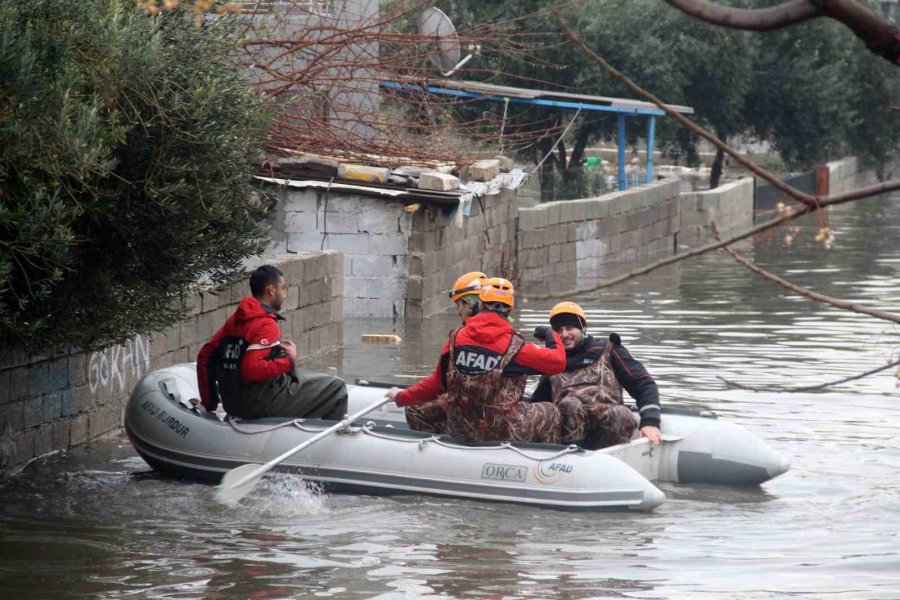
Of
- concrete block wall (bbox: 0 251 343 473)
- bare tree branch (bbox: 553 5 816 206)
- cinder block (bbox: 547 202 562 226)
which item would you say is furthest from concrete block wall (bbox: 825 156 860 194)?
bare tree branch (bbox: 553 5 816 206)

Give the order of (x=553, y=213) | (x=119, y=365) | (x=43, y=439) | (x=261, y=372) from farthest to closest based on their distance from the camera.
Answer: (x=553, y=213) → (x=119, y=365) → (x=43, y=439) → (x=261, y=372)

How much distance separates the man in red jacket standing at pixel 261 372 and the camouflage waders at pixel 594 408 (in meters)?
1.53

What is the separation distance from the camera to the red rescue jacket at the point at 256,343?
898cm

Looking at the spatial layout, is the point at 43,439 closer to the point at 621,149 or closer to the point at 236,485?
the point at 236,485

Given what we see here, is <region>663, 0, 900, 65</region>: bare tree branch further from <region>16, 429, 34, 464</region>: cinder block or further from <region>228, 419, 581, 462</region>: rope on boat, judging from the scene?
<region>16, 429, 34, 464</region>: cinder block

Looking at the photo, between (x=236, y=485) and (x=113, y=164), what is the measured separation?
2172 mm

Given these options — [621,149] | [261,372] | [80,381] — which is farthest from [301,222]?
[621,149]

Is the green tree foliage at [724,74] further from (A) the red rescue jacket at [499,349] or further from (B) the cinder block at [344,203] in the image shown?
(A) the red rescue jacket at [499,349]

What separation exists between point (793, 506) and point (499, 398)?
1.98 meters

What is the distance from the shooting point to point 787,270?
25250 mm

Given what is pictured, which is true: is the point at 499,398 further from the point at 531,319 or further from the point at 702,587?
the point at 531,319

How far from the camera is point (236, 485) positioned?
27.8 ft

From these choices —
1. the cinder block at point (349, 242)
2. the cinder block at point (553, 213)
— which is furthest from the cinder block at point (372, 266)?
the cinder block at point (553, 213)

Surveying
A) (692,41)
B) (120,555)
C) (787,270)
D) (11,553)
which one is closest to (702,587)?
(120,555)
